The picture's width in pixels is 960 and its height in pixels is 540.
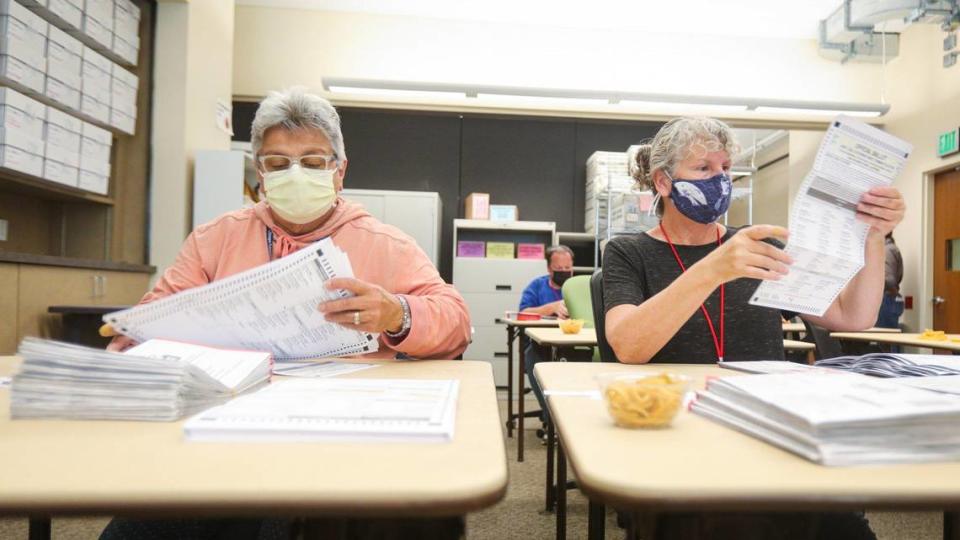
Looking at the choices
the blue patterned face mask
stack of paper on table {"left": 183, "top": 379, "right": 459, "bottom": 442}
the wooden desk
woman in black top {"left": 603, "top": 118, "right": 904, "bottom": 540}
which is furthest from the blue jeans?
stack of paper on table {"left": 183, "top": 379, "right": 459, "bottom": 442}

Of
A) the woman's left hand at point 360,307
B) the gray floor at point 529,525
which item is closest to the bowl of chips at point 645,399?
the woman's left hand at point 360,307

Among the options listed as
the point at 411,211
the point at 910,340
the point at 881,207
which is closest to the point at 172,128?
the point at 411,211

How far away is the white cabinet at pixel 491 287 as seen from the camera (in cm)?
535

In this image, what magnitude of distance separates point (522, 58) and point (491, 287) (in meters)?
2.19

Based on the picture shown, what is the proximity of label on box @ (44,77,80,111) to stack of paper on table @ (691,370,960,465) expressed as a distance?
134 inches

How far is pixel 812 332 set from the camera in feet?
8.70

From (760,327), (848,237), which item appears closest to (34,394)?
(848,237)

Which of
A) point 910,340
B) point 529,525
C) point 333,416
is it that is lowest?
point 529,525

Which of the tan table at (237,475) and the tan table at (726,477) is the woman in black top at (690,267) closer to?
the tan table at (726,477)

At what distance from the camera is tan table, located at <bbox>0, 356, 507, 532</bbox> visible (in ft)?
1.44

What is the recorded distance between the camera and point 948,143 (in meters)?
→ 5.04

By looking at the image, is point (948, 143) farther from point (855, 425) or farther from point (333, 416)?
point (333, 416)

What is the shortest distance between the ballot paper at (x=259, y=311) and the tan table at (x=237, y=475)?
35cm

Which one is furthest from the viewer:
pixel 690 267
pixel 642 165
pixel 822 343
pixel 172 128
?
pixel 172 128
